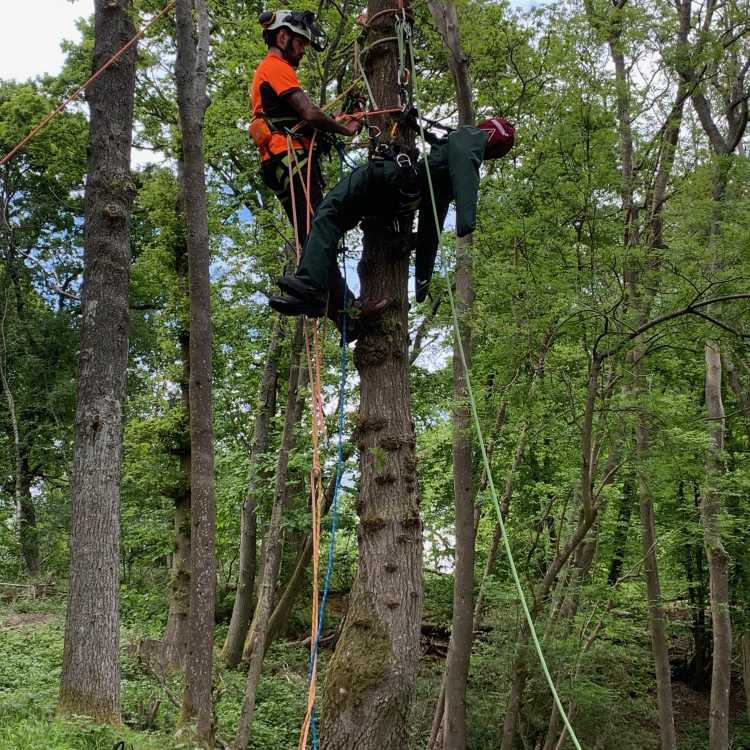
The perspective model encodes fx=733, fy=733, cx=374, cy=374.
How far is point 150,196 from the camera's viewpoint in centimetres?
1135

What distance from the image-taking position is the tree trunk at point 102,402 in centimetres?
549

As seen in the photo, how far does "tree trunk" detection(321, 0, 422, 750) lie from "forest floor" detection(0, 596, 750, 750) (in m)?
2.48

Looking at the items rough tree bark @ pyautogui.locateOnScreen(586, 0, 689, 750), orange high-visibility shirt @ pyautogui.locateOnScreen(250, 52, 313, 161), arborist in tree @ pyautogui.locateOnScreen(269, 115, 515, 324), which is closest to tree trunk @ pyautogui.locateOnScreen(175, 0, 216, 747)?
orange high-visibility shirt @ pyautogui.locateOnScreen(250, 52, 313, 161)

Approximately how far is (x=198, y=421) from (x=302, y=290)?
334cm

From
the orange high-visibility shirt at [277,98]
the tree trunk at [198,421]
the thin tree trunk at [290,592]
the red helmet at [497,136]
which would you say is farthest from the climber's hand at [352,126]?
the thin tree trunk at [290,592]

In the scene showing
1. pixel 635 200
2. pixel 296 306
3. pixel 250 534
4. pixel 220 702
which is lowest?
pixel 220 702

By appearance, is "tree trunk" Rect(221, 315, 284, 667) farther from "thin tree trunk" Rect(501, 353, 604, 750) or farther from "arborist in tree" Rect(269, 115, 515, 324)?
"arborist in tree" Rect(269, 115, 515, 324)

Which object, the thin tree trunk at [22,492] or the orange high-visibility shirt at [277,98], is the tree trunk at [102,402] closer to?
the orange high-visibility shirt at [277,98]

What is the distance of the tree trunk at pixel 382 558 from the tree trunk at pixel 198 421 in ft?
11.2

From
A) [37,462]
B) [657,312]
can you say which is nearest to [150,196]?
[657,312]

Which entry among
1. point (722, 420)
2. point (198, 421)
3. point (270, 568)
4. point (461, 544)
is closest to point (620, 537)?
point (722, 420)

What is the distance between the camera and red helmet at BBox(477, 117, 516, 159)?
3.87 meters

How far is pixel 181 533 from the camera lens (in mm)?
11336

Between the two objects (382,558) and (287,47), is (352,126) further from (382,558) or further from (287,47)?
(382,558)
